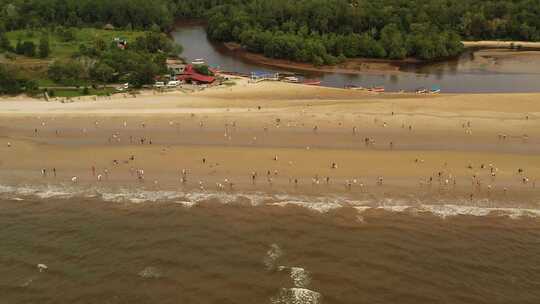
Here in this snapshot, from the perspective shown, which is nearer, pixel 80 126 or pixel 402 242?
pixel 402 242

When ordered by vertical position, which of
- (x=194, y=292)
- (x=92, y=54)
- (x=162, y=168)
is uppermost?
(x=92, y=54)

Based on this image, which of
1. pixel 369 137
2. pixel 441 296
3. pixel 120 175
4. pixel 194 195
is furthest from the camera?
pixel 369 137

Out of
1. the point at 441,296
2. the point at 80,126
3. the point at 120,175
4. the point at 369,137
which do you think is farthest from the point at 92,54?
the point at 441,296

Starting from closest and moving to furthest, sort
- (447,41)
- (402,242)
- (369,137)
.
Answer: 1. (402,242)
2. (369,137)
3. (447,41)

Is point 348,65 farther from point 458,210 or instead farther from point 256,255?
point 256,255

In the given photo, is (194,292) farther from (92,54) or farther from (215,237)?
A: (92,54)

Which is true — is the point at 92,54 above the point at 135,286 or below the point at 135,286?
above

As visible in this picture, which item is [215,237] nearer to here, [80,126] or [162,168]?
[162,168]
